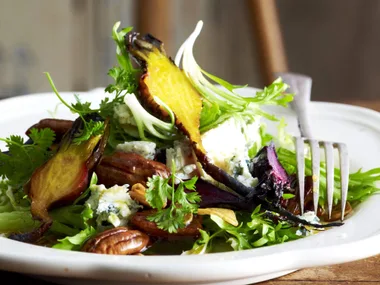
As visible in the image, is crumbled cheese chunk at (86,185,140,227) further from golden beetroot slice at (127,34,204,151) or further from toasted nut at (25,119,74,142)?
toasted nut at (25,119,74,142)

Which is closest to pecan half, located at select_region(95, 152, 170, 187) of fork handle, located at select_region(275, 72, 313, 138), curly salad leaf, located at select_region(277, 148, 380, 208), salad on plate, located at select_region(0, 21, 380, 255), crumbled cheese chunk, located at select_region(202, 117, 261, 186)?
salad on plate, located at select_region(0, 21, 380, 255)

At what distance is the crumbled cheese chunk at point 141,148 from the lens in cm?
133

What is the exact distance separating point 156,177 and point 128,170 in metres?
0.08

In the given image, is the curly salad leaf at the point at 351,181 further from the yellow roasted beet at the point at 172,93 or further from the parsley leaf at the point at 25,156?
the parsley leaf at the point at 25,156

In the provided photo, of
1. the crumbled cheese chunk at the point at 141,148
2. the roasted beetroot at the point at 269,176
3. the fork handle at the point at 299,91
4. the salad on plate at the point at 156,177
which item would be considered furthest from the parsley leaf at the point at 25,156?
the fork handle at the point at 299,91

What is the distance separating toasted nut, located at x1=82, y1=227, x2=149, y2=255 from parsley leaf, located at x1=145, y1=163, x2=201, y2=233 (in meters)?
0.04

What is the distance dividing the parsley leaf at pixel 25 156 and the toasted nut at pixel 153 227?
1.04ft

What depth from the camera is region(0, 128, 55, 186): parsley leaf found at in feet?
4.69

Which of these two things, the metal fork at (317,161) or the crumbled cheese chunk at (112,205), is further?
the metal fork at (317,161)

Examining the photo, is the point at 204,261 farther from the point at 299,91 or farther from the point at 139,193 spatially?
the point at 299,91

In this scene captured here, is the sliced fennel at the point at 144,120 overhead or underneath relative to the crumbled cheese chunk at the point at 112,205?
overhead

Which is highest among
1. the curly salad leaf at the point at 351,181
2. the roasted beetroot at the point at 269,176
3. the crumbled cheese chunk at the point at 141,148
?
the crumbled cheese chunk at the point at 141,148

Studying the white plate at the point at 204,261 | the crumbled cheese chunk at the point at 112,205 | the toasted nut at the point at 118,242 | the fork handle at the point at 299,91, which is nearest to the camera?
the white plate at the point at 204,261

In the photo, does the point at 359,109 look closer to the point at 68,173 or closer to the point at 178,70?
the point at 178,70
